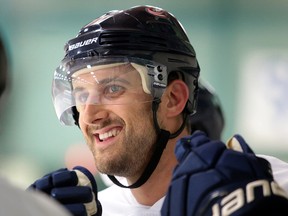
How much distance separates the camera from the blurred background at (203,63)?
199 inches

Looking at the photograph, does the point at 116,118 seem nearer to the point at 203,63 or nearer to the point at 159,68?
the point at 159,68

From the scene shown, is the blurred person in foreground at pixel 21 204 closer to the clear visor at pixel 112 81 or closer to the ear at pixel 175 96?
the clear visor at pixel 112 81

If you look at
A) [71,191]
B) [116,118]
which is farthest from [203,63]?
[71,191]

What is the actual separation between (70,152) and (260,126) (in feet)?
4.57

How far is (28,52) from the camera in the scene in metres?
5.34

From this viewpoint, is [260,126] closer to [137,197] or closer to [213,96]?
[213,96]

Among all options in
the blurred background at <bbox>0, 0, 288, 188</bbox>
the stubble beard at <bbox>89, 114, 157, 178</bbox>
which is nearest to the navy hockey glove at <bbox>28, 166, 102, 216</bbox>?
the stubble beard at <bbox>89, 114, 157, 178</bbox>

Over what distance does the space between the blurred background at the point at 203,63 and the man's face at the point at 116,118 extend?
282 centimetres

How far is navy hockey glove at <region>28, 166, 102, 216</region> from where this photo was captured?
1.86 metres

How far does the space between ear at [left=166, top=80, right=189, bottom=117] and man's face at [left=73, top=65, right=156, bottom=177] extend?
0.28 ft

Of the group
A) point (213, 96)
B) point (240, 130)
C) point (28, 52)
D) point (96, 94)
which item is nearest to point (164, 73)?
point (96, 94)

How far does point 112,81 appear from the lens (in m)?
2.15

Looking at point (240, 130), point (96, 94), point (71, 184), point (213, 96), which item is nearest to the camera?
point (71, 184)

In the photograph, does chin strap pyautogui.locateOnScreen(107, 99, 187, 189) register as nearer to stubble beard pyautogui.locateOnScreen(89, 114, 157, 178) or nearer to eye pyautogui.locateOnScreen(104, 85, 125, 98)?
stubble beard pyautogui.locateOnScreen(89, 114, 157, 178)
